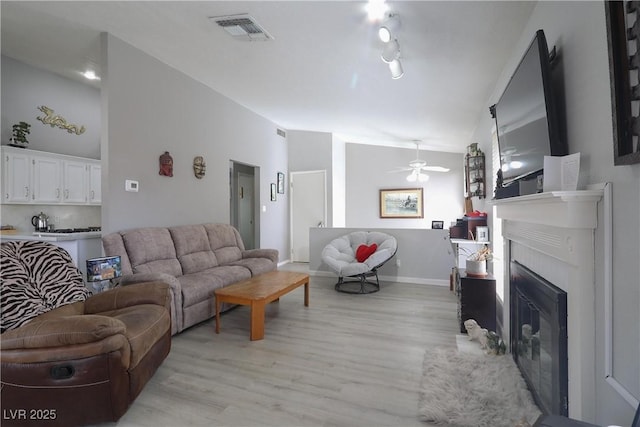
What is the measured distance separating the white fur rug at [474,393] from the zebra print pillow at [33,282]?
97.6 inches

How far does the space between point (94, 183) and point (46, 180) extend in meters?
0.65

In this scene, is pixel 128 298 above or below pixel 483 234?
below

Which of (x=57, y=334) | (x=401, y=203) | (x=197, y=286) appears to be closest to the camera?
(x=57, y=334)

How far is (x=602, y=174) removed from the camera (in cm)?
129

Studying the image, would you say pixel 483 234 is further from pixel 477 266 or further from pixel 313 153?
pixel 313 153

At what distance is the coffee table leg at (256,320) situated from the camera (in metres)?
2.92

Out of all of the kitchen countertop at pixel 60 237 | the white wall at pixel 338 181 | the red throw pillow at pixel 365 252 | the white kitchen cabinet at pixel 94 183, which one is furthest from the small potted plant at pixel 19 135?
the white wall at pixel 338 181

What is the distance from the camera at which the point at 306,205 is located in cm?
714

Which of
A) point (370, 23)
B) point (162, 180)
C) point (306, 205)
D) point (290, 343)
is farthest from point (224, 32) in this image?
point (306, 205)

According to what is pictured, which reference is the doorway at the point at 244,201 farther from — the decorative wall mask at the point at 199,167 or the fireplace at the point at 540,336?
the fireplace at the point at 540,336

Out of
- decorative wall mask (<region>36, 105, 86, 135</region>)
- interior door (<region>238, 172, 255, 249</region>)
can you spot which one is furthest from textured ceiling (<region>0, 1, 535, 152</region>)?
interior door (<region>238, 172, 255, 249</region>)

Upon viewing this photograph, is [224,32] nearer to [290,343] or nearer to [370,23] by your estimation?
[370,23]

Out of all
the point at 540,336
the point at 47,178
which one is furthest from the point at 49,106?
the point at 540,336

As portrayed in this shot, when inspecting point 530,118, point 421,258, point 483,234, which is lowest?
point 421,258
